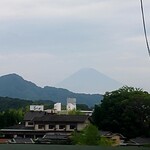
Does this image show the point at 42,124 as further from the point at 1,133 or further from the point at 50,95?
the point at 50,95

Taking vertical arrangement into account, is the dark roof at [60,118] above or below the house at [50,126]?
above

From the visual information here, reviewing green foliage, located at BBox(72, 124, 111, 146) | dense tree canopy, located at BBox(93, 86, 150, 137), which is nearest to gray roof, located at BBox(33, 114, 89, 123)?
dense tree canopy, located at BBox(93, 86, 150, 137)

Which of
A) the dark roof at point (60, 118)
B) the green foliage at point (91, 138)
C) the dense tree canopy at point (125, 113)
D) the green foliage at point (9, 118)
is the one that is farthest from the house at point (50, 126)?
the green foliage at point (91, 138)

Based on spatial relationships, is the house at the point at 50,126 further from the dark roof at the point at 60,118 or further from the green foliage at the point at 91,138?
the green foliage at the point at 91,138

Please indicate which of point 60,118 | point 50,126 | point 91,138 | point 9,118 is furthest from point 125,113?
point 9,118

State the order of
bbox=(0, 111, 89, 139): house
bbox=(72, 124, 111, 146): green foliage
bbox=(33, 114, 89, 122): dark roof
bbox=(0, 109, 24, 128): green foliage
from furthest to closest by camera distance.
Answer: bbox=(0, 109, 24, 128): green foliage
bbox=(33, 114, 89, 122): dark roof
bbox=(0, 111, 89, 139): house
bbox=(72, 124, 111, 146): green foliage

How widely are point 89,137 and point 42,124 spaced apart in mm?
11967

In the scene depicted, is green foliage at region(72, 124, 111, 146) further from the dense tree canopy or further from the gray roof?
the gray roof

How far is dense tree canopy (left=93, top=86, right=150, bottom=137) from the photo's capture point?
29609 millimetres

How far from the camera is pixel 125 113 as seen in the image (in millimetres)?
29625

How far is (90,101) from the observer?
19300cm

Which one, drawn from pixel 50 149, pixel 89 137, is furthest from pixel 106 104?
pixel 50 149

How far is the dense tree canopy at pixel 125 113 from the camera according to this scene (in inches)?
1166

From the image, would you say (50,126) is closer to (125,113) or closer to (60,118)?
(60,118)
